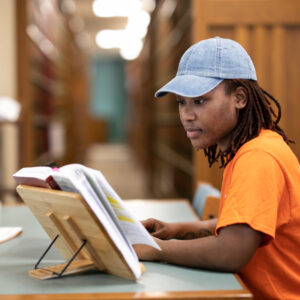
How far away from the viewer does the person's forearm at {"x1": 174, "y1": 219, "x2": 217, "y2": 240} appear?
156 cm

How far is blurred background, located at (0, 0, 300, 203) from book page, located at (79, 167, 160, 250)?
2095mm

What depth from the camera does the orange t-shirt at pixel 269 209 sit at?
3.85ft

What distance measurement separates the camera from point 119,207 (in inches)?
43.6

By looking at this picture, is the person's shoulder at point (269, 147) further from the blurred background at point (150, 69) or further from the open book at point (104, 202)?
the blurred background at point (150, 69)

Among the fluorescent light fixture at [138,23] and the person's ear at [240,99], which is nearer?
the person's ear at [240,99]

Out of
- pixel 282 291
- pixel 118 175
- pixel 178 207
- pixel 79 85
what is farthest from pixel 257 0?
pixel 79 85

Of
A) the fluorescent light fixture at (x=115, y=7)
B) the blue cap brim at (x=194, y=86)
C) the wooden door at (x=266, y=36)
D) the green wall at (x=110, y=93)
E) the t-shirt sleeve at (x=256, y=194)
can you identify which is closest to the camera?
the t-shirt sleeve at (x=256, y=194)

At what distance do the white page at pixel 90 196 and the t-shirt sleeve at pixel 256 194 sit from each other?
0.25 m

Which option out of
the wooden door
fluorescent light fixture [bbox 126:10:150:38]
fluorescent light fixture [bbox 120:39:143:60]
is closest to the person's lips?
the wooden door

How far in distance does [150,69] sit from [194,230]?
6.12 metres

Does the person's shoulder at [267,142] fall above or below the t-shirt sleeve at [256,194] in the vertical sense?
above

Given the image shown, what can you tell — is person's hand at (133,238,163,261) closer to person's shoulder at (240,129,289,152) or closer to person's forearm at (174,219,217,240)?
person's forearm at (174,219,217,240)

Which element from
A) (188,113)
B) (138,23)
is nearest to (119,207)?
(188,113)

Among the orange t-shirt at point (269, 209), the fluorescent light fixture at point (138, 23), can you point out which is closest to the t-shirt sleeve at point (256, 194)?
the orange t-shirt at point (269, 209)
